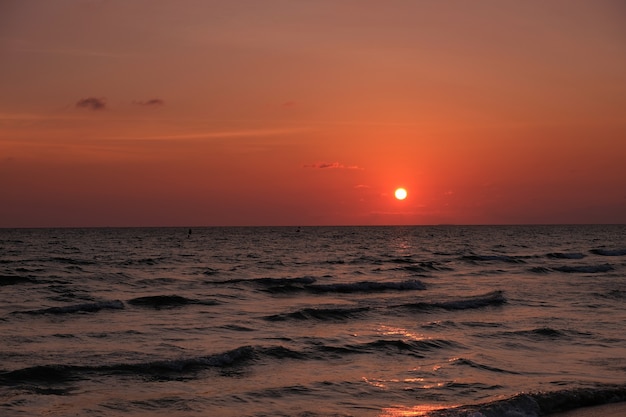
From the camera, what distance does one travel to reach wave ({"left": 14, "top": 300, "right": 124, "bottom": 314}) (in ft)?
92.0

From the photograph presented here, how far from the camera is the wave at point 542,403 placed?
46.3 feet

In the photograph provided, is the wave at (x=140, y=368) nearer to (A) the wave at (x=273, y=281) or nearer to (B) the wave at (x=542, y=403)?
(B) the wave at (x=542, y=403)

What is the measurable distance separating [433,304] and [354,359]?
12.9 m

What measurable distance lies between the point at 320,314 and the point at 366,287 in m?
12.2

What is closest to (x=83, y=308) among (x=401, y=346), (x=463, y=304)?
(x=401, y=346)

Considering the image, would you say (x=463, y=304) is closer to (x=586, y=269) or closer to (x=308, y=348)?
(x=308, y=348)

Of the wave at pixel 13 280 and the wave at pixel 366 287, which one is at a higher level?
the wave at pixel 13 280

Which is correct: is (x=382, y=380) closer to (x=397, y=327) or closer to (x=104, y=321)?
(x=397, y=327)

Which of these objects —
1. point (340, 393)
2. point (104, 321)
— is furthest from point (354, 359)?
point (104, 321)

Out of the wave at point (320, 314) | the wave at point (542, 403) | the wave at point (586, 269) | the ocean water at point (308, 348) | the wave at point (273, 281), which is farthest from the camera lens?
the wave at point (586, 269)

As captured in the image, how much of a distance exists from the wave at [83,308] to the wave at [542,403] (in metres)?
18.7

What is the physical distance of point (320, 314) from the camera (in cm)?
2881

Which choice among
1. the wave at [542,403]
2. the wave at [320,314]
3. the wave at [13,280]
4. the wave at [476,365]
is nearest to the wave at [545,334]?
the wave at [476,365]

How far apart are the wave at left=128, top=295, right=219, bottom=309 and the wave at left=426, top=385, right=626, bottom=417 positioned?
62.9 ft
